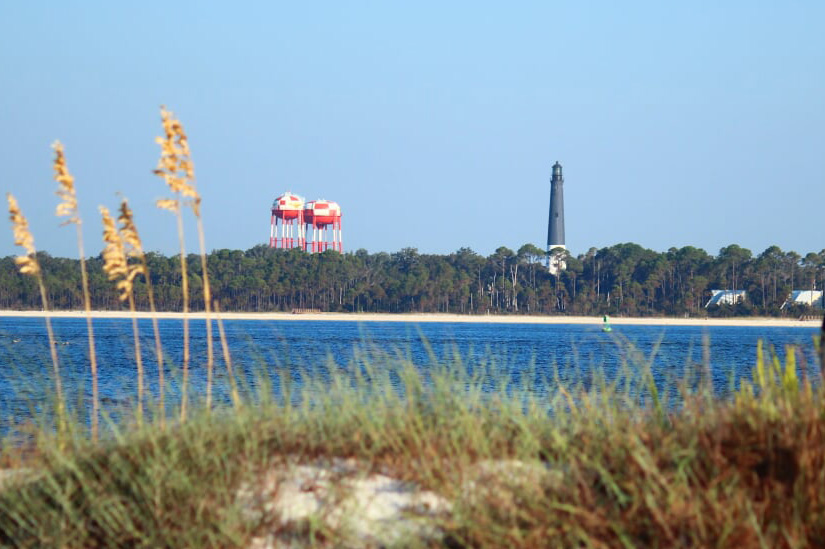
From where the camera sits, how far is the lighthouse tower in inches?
6224

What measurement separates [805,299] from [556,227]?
43.3 m

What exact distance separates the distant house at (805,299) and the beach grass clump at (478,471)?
444 ft

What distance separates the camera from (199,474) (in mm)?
5551

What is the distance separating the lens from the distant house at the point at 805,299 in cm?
13325

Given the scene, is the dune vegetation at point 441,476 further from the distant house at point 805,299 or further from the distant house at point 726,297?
the distant house at point 726,297

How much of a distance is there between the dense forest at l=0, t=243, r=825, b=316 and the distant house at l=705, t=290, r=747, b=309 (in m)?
1.02

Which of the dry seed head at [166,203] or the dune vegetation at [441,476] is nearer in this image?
the dune vegetation at [441,476]

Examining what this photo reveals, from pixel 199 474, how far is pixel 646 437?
8.19ft

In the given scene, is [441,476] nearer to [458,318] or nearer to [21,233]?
[21,233]

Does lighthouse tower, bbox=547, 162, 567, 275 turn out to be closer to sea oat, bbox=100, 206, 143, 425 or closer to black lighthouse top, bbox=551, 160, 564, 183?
black lighthouse top, bbox=551, 160, 564, 183

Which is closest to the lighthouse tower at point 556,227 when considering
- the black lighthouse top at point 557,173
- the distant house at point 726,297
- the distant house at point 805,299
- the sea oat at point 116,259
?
the black lighthouse top at point 557,173

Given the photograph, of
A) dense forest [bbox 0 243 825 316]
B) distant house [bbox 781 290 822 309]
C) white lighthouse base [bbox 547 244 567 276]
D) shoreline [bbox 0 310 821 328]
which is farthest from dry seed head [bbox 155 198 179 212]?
white lighthouse base [bbox 547 244 567 276]

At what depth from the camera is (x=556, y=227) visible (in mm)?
164750

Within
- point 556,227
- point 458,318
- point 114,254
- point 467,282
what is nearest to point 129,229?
point 114,254
